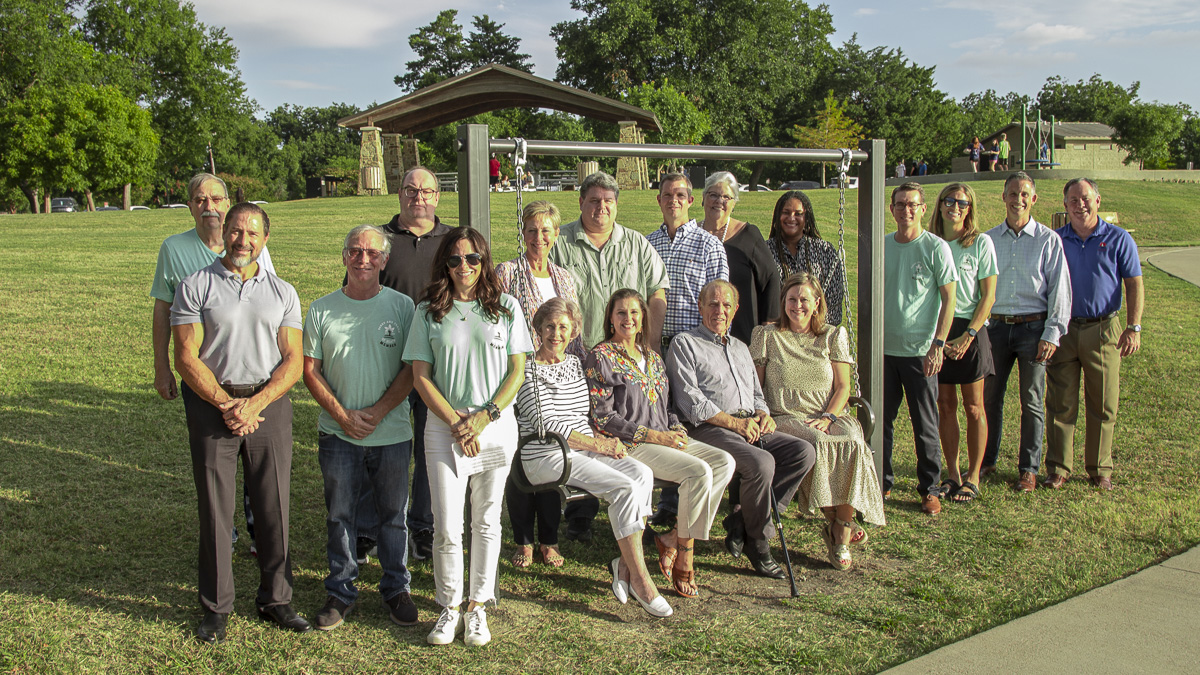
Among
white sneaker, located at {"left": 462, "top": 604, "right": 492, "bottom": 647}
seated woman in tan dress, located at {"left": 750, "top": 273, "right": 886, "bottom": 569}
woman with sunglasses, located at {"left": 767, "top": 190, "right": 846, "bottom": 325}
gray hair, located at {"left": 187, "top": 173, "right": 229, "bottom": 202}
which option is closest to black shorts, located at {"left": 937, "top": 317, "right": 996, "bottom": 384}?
woman with sunglasses, located at {"left": 767, "top": 190, "right": 846, "bottom": 325}

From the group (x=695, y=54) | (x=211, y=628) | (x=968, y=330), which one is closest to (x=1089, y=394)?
(x=968, y=330)

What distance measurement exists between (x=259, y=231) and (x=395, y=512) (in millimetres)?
1392

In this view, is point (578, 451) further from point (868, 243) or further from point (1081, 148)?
point (1081, 148)

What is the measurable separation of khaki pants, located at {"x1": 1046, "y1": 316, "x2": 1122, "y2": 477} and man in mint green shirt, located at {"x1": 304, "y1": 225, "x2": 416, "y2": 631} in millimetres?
4362

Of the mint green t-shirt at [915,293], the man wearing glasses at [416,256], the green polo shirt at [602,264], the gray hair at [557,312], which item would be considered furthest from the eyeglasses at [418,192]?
the mint green t-shirt at [915,293]

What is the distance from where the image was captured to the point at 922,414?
5535 mm

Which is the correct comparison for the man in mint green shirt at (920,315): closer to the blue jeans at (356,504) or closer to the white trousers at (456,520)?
the white trousers at (456,520)

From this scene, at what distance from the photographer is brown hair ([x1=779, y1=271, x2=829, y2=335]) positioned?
494 cm

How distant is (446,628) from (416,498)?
1.13 m

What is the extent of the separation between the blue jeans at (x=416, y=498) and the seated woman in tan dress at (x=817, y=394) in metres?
1.90

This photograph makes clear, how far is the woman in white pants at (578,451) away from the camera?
13.4 feet

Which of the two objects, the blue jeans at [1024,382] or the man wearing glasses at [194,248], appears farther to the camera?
the blue jeans at [1024,382]

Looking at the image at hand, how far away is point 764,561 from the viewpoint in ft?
15.0

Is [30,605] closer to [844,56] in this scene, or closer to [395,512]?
[395,512]
